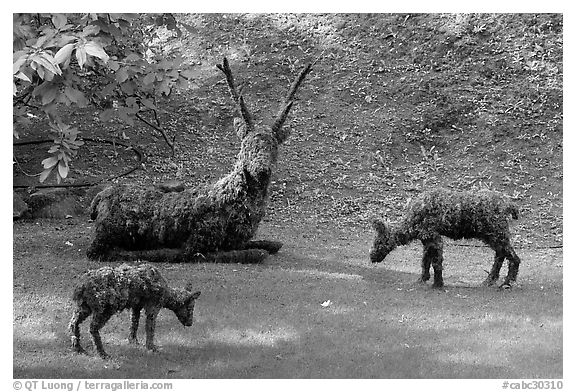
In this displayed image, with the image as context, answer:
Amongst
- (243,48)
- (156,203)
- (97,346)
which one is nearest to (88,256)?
(156,203)

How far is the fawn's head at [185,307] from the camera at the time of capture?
24.1ft

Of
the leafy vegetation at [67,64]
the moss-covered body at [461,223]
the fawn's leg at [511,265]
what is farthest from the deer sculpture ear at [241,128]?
the fawn's leg at [511,265]

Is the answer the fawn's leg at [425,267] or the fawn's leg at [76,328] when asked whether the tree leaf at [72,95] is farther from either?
the fawn's leg at [425,267]

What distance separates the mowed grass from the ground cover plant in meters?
0.03

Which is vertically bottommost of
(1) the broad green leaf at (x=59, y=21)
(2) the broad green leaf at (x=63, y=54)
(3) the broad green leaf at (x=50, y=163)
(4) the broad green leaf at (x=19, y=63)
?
(3) the broad green leaf at (x=50, y=163)

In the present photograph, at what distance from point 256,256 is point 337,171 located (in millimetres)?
7070

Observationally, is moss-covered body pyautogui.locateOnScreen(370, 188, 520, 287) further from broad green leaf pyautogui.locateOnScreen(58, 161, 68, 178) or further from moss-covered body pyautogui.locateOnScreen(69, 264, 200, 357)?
broad green leaf pyautogui.locateOnScreen(58, 161, 68, 178)

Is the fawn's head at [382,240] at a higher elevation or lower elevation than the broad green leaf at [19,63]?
lower

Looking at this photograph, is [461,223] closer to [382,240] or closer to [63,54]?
[382,240]

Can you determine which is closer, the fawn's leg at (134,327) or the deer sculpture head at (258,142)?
the fawn's leg at (134,327)

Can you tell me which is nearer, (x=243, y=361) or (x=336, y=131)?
(x=243, y=361)

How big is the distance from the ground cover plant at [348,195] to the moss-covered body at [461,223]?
0.42 m

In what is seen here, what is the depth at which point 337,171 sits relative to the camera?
17844mm

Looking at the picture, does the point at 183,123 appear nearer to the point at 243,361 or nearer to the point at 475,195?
the point at 475,195
